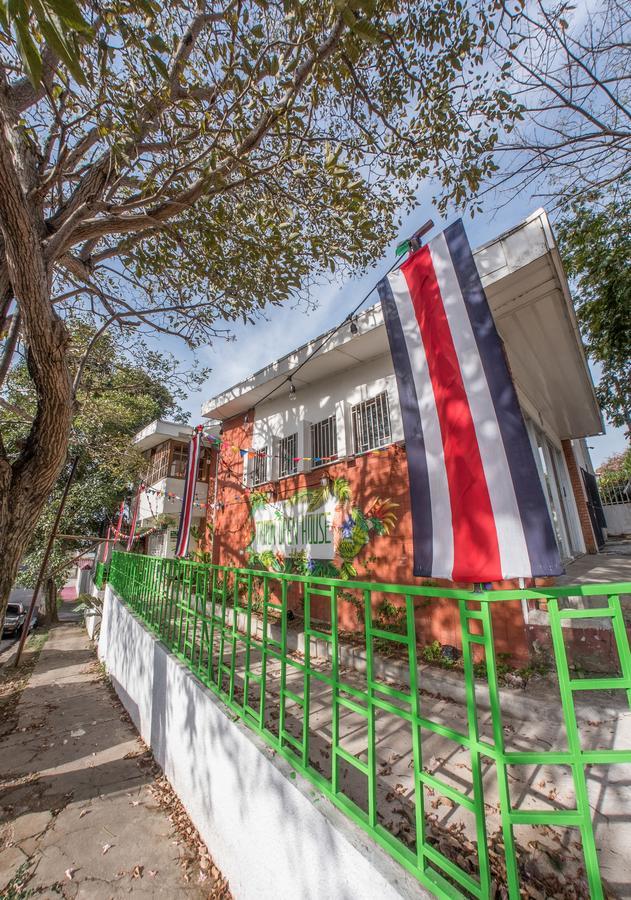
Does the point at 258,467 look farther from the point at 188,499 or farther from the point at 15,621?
the point at 15,621

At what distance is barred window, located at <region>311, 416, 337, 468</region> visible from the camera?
7.36 meters

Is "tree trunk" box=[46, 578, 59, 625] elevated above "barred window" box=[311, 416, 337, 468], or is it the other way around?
"barred window" box=[311, 416, 337, 468]

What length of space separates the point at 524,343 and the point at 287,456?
5.09m

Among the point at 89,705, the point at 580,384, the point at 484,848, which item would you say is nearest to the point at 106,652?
the point at 89,705

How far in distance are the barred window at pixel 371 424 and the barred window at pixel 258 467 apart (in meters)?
2.69

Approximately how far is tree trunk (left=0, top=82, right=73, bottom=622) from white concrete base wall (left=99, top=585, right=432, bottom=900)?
1886mm

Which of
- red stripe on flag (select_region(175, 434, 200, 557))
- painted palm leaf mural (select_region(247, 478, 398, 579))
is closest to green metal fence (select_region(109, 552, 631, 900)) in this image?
painted palm leaf mural (select_region(247, 478, 398, 579))

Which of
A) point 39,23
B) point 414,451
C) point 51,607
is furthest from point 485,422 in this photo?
point 51,607

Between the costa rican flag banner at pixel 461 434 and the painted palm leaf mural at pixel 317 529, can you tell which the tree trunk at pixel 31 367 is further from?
the painted palm leaf mural at pixel 317 529

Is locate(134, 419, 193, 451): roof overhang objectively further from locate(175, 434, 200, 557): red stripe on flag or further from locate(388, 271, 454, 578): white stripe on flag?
locate(388, 271, 454, 578): white stripe on flag

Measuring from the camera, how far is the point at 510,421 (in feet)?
5.46

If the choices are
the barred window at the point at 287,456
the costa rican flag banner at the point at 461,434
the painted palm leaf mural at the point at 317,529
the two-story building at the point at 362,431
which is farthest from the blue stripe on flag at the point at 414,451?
the barred window at the point at 287,456

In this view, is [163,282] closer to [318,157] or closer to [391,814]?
[318,157]

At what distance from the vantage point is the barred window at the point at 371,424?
6.48 meters
